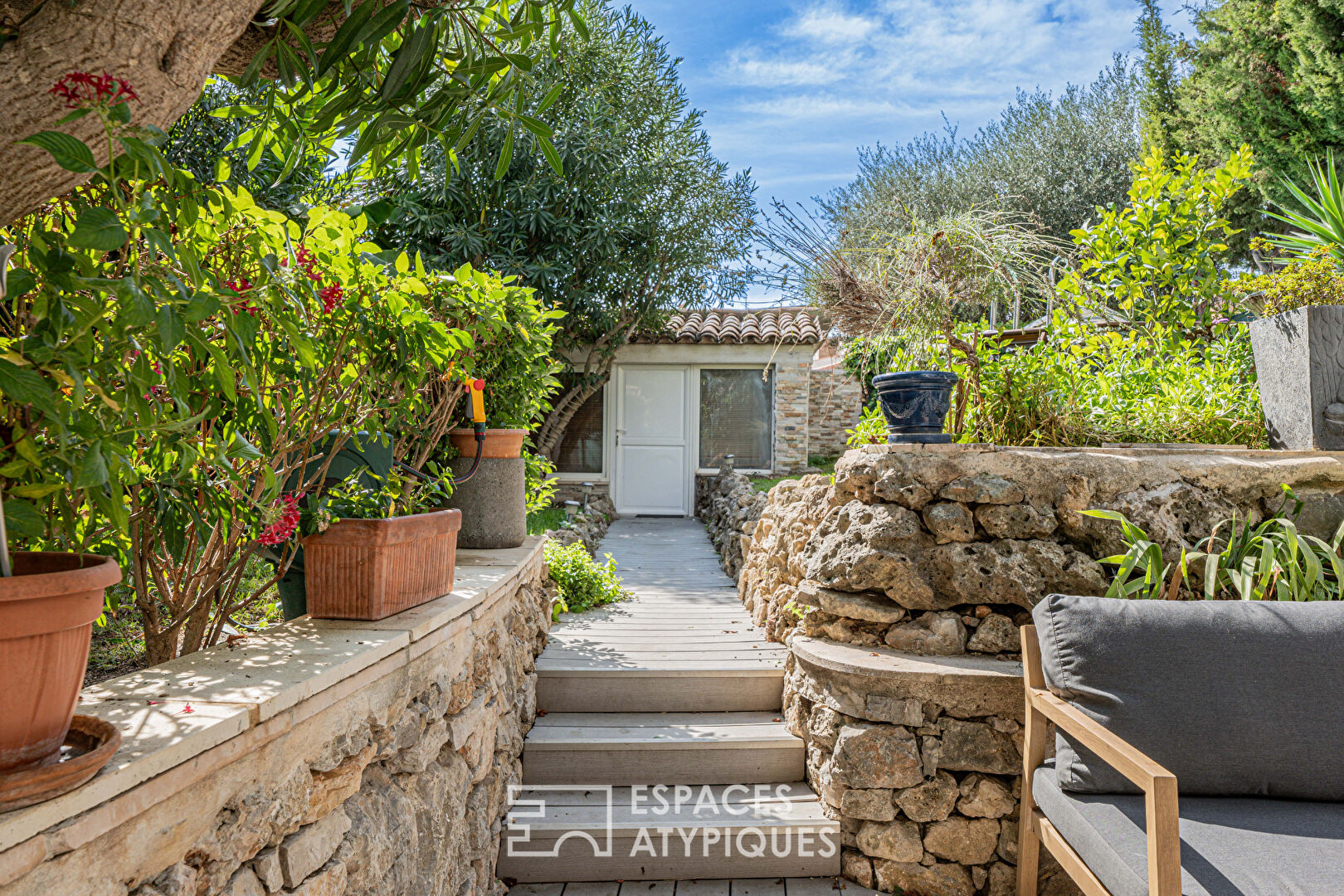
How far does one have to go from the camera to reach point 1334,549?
2.61 meters

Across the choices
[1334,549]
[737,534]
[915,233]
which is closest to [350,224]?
[915,233]

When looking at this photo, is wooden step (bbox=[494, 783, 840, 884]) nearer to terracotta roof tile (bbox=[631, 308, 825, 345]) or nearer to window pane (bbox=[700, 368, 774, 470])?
terracotta roof tile (bbox=[631, 308, 825, 345])

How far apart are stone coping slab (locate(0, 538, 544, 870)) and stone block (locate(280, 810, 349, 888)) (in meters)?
0.26

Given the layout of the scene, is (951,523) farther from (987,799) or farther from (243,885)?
(243,885)

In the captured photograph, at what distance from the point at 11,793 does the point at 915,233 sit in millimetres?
3568

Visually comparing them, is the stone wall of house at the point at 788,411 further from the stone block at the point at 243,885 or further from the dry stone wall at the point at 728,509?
the stone block at the point at 243,885

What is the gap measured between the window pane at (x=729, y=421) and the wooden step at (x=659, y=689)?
6.31 meters

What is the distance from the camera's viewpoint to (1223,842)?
6.04ft

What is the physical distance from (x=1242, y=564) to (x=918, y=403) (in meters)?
1.30

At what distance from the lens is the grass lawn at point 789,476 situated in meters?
8.24

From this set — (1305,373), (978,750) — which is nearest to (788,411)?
(1305,373)

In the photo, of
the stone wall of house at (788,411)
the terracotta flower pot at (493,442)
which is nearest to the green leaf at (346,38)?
the terracotta flower pot at (493,442)

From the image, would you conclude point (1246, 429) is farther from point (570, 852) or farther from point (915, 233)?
point (570, 852)

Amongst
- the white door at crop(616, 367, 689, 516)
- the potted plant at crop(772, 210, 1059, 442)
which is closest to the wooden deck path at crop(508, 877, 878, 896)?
the potted plant at crop(772, 210, 1059, 442)
